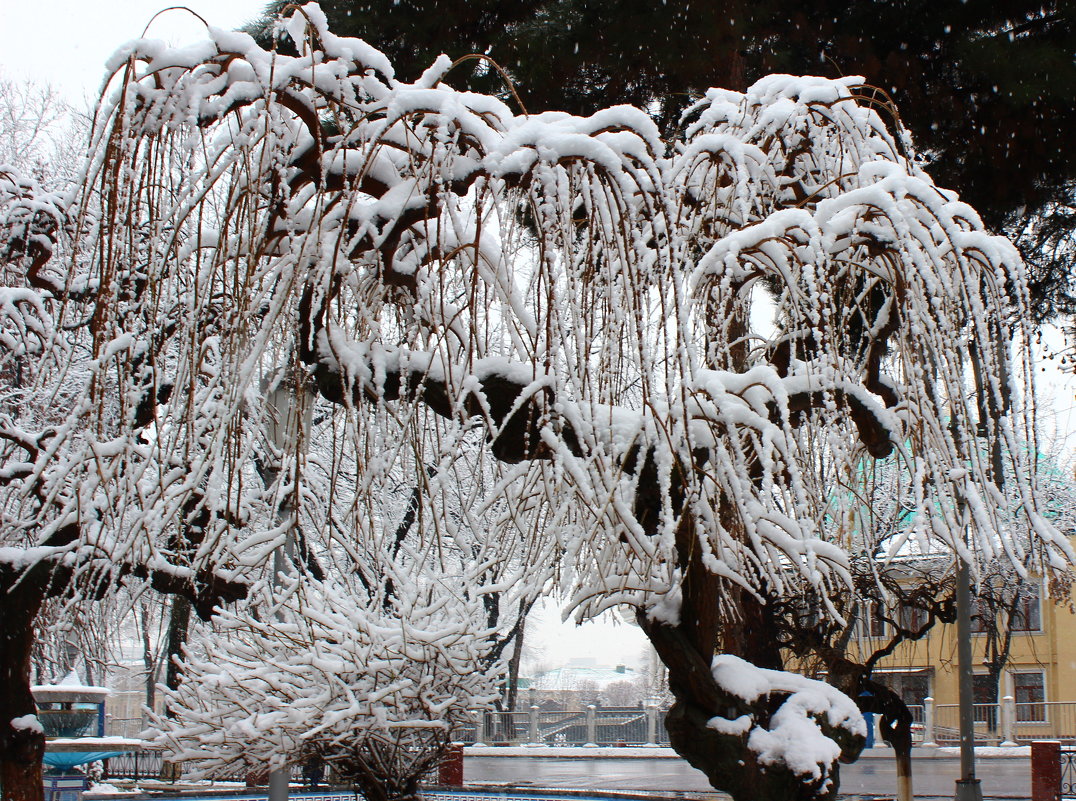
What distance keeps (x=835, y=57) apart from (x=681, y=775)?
16.7 m

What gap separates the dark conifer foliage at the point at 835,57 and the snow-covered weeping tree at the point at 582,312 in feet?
8.51

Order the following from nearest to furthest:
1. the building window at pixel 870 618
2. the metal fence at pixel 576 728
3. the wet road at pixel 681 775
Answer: the building window at pixel 870 618 < the wet road at pixel 681 775 < the metal fence at pixel 576 728

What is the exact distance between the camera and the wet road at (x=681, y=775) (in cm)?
1709

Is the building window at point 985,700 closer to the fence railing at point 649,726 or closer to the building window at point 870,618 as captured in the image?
the fence railing at point 649,726

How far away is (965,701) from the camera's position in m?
10.5

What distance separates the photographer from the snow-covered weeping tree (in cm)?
305

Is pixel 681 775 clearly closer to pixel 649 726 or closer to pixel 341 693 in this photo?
pixel 649 726

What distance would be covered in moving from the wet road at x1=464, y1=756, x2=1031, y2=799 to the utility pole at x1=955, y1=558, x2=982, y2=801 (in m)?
5.13

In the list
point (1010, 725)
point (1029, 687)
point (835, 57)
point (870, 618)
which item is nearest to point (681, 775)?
point (870, 618)

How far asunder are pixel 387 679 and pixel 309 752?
0.70 metres

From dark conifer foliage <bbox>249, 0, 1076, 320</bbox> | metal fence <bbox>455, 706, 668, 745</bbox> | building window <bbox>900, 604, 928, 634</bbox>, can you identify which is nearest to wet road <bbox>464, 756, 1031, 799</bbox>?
building window <bbox>900, 604, 928, 634</bbox>

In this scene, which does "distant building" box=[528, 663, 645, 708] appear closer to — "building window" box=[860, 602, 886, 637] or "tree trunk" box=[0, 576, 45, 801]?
"building window" box=[860, 602, 886, 637]

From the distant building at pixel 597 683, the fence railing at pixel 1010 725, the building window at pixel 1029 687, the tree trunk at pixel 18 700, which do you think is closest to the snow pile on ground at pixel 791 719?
the tree trunk at pixel 18 700

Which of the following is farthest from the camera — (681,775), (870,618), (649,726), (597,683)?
(597,683)
